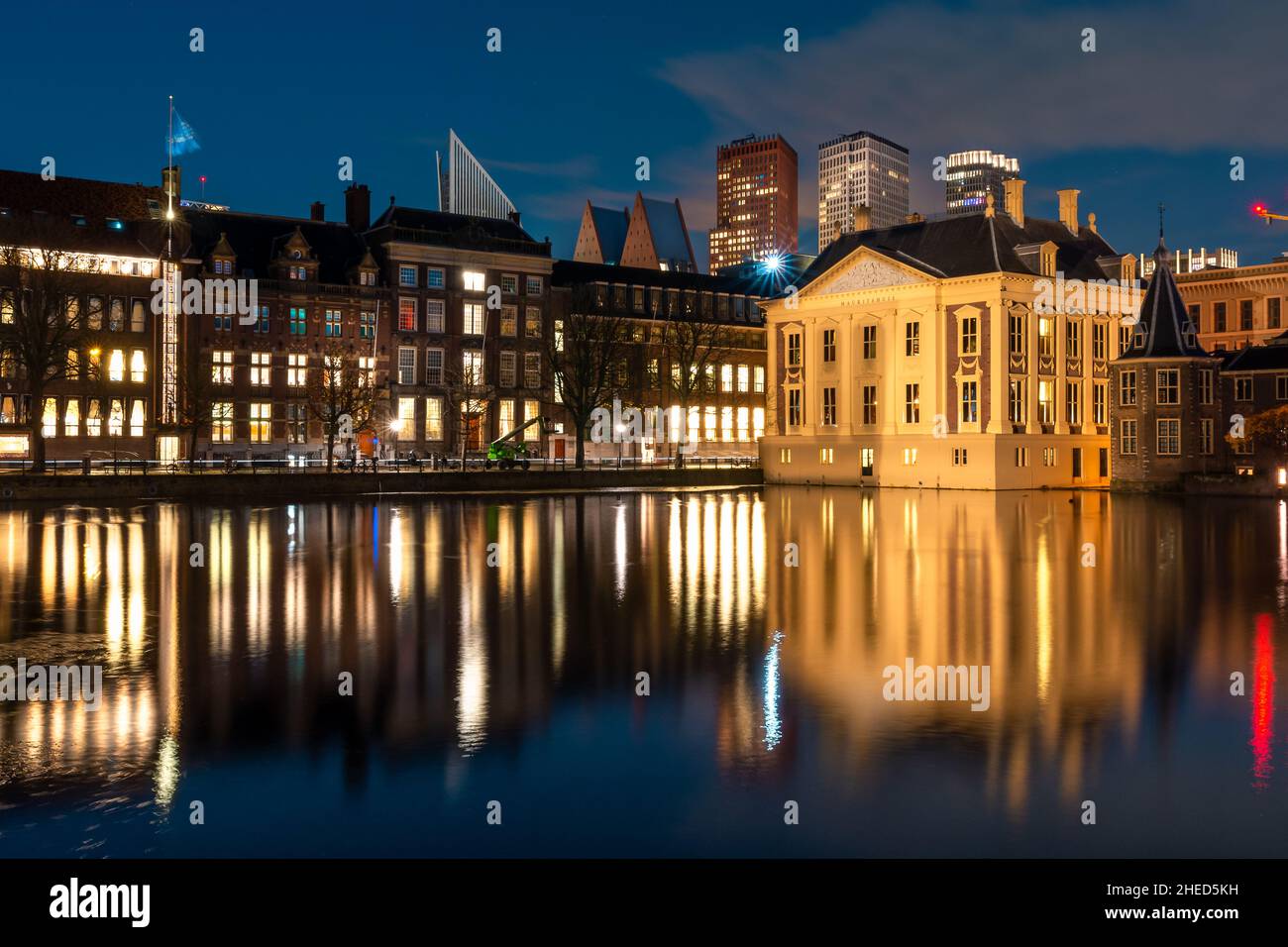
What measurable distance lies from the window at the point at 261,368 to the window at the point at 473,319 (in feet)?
53.5

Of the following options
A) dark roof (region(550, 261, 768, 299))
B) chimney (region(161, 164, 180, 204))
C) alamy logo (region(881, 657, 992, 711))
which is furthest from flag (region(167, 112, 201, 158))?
alamy logo (region(881, 657, 992, 711))

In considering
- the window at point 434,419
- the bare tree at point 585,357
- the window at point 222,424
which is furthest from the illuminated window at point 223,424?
the bare tree at point 585,357

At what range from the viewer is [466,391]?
3393 inches

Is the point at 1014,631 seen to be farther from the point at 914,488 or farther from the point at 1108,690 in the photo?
the point at 914,488

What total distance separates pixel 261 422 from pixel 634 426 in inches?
1282

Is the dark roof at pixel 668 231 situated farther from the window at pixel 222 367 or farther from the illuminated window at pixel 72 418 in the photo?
the illuminated window at pixel 72 418

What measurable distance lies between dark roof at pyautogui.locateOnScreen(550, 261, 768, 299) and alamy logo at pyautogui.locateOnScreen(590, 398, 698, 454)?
11.8 meters

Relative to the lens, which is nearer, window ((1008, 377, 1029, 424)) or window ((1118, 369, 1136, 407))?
window ((1118, 369, 1136, 407))

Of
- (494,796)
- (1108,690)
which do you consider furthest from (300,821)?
(1108,690)

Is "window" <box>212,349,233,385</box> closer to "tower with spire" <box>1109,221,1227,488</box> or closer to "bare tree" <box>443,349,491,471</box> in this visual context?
"bare tree" <box>443,349,491,471</box>

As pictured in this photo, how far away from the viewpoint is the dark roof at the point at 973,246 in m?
76.4

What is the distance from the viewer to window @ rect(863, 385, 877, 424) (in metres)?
81.5
